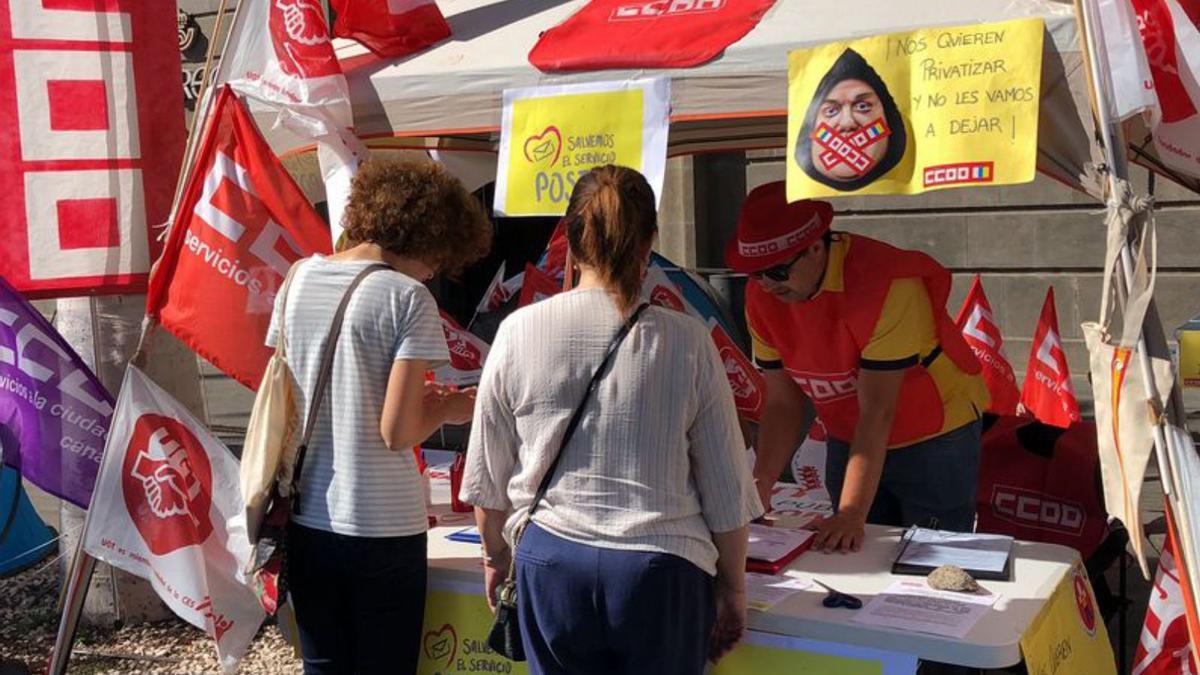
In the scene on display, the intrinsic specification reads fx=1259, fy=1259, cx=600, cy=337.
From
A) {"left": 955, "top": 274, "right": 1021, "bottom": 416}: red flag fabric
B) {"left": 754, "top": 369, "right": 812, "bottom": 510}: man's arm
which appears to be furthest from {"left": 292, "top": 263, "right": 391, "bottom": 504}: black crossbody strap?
{"left": 955, "top": 274, "right": 1021, "bottom": 416}: red flag fabric

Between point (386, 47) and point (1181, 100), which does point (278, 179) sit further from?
point (1181, 100)

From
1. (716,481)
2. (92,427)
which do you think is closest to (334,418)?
(716,481)

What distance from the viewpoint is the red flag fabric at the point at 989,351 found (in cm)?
475

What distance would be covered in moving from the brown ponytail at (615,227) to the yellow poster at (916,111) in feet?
2.44

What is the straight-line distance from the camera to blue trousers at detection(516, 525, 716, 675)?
7.37ft

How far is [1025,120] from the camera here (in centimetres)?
265

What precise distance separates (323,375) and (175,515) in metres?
1.12

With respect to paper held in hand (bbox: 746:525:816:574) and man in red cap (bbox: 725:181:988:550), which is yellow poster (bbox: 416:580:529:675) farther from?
man in red cap (bbox: 725:181:988:550)

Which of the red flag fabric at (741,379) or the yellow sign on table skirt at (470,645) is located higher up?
the red flag fabric at (741,379)

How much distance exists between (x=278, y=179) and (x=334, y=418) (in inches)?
44.7

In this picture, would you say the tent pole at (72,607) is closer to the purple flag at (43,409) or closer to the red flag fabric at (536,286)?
the purple flag at (43,409)

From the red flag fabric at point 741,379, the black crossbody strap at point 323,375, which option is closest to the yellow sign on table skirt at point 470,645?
the black crossbody strap at point 323,375

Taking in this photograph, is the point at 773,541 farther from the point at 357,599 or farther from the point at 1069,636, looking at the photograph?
the point at 357,599

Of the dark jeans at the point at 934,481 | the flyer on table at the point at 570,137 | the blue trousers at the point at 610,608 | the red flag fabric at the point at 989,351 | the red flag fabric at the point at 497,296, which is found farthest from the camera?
the red flag fabric at the point at 497,296
